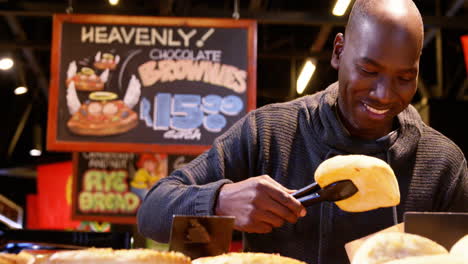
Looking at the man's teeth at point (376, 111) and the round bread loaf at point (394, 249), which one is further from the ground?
the man's teeth at point (376, 111)

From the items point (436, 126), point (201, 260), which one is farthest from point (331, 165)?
point (436, 126)

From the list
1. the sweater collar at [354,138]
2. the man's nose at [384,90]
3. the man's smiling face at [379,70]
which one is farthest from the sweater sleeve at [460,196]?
the man's nose at [384,90]

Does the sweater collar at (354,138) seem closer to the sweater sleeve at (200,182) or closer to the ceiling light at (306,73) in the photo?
the sweater sleeve at (200,182)

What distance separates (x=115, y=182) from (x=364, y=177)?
5.74 m

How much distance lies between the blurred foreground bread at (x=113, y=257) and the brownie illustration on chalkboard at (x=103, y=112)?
174 inches

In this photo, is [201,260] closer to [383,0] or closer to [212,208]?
[212,208]

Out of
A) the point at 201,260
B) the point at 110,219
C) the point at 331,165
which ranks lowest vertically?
the point at 110,219

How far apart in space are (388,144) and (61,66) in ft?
12.9

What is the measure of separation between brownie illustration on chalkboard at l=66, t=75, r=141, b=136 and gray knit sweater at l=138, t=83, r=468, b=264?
10.7 ft

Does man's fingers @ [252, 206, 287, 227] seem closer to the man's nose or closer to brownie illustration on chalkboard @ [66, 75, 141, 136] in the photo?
the man's nose

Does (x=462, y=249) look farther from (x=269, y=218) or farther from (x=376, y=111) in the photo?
(x=376, y=111)

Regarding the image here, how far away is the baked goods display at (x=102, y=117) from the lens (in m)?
5.46

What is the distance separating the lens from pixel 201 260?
4.17 feet

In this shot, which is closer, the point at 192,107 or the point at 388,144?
the point at 388,144
